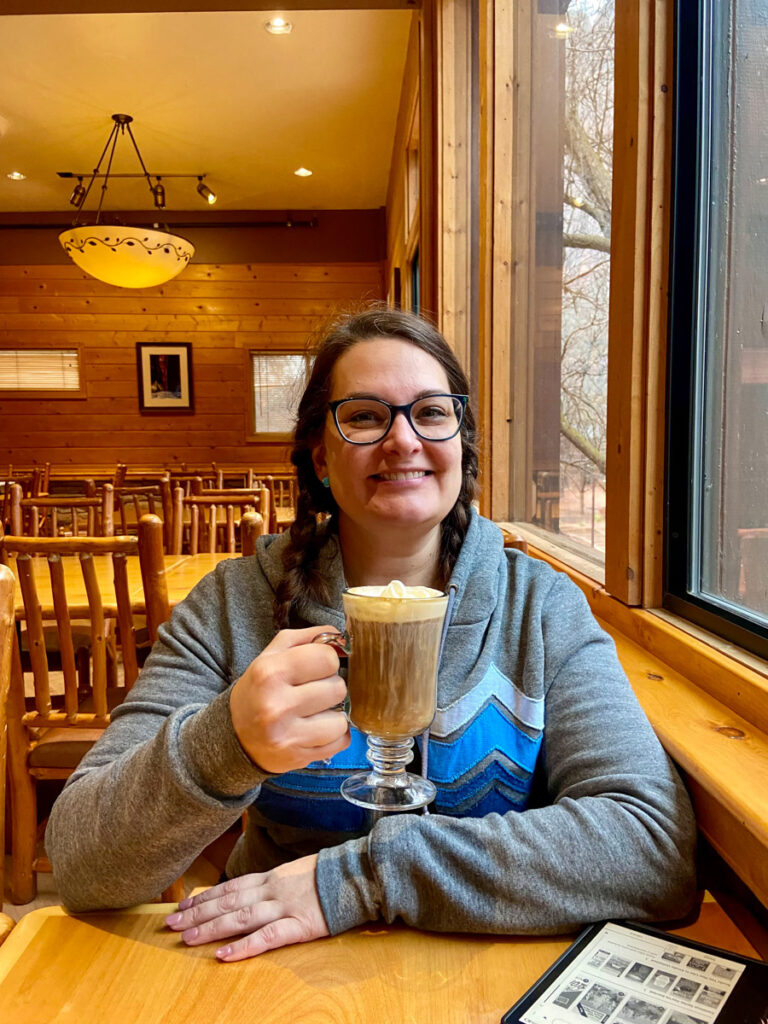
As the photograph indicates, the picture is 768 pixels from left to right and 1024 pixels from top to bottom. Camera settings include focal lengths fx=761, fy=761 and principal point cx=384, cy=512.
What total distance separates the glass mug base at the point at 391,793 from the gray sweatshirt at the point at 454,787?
8cm

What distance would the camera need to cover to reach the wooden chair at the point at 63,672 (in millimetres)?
1846

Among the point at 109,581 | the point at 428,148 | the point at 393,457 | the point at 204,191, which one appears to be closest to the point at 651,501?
the point at 393,457

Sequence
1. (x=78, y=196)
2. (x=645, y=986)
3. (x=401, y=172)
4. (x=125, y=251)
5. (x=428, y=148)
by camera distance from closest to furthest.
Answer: (x=645, y=986), (x=428, y=148), (x=125, y=251), (x=401, y=172), (x=78, y=196)

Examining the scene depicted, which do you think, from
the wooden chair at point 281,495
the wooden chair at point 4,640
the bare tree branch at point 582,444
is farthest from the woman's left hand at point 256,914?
the wooden chair at point 281,495

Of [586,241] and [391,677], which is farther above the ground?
[586,241]

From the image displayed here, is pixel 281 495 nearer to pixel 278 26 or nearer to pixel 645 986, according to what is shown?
pixel 278 26

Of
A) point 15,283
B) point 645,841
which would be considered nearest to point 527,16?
point 645,841

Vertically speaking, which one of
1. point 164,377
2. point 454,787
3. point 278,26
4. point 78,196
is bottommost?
point 454,787

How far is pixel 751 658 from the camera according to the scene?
102cm

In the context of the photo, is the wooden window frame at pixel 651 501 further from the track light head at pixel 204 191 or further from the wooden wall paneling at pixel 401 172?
the track light head at pixel 204 191

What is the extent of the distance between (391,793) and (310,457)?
2.12ft

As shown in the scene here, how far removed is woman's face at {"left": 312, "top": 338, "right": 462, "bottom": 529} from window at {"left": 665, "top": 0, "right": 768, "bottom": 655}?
0.41 m

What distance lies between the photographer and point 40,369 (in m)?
7.61

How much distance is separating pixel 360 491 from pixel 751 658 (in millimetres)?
574
